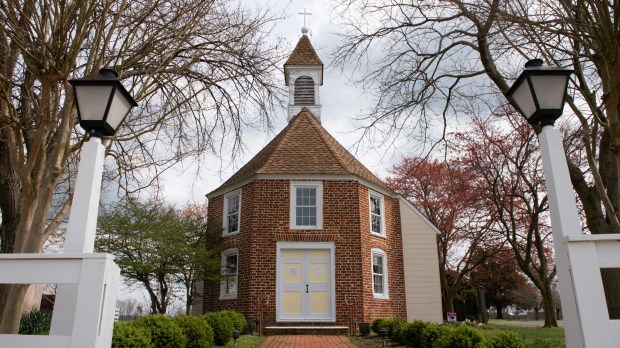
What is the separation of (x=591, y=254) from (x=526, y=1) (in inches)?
215

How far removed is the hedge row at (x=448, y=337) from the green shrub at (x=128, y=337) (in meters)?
5.43

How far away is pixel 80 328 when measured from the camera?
133 inches

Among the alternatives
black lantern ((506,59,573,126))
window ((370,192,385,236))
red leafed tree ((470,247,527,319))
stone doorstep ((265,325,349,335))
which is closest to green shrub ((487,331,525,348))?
black lantern ((506,59,573,126))

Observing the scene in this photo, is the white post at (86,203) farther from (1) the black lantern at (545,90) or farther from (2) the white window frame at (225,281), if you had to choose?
(2) the white window frame at (225,281)

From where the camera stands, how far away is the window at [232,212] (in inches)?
719

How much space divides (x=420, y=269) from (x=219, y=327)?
10229mm

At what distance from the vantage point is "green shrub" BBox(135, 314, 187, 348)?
7918 mm

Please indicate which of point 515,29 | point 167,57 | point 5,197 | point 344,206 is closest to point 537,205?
point 344,206

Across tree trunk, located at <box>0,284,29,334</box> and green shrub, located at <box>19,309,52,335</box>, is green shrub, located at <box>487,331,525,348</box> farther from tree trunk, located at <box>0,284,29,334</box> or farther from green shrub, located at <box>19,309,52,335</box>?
green shrub, located at <box>19,309,52,335</box>

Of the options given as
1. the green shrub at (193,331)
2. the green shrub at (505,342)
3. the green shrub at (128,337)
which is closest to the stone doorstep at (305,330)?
the green shrub at (193,331)

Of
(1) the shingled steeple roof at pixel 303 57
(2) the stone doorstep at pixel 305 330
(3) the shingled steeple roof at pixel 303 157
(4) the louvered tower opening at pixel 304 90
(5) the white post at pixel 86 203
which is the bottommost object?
(2) the stone doorstep at pixel 305 330

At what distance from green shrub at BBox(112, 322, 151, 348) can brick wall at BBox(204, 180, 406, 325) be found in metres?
9.14

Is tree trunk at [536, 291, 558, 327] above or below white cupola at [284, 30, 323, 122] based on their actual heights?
below

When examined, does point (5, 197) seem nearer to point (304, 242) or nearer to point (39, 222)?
point (39, 222)
